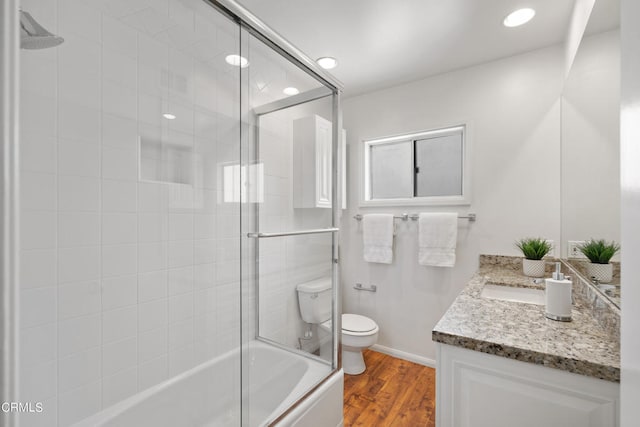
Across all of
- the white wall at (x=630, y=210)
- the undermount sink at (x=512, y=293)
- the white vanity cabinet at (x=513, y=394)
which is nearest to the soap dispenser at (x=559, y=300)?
the white vanity cabinet at (x=513, y=394)

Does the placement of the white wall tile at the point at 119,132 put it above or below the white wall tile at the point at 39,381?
above

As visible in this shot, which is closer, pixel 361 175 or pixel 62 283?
pixel 62 283

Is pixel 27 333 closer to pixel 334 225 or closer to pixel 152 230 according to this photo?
pixel 152 230

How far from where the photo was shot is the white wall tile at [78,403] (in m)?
1.02

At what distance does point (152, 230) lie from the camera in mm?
1209

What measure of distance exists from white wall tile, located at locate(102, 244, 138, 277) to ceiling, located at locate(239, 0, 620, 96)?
146 centimetres

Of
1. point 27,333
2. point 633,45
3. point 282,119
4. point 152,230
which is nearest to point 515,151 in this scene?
point 282,119

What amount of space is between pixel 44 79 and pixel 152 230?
0.60 metres

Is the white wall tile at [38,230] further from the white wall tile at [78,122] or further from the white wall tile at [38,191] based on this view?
the white wall tile at [78,122]

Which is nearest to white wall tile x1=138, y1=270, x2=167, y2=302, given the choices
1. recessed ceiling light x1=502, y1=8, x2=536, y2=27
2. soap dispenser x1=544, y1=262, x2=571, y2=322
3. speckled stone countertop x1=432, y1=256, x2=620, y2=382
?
speckled stone countertop x1=432, y1=256, x2=620, y2=382

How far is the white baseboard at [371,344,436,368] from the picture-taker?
242 centimetres

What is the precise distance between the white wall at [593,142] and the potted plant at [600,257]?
0.03 metres

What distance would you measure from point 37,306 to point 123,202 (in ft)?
1.38

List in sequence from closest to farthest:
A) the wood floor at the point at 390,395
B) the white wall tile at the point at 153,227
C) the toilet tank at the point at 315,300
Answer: the white wall tile at the point at 153,227
the toilet tank at the point at 315,300
the wood floor at the point at 390,395
